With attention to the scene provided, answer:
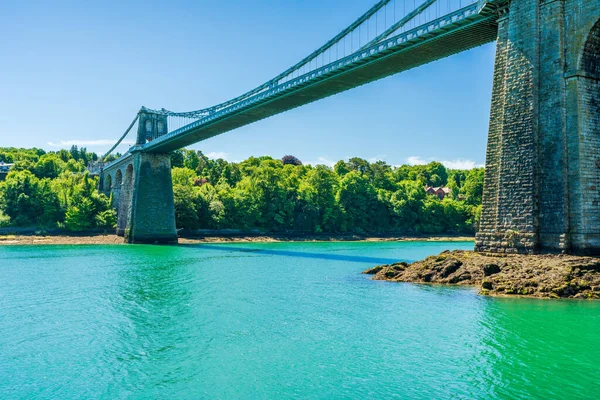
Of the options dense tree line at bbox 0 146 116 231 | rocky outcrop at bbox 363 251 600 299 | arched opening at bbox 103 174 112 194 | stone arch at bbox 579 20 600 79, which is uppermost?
stone arch at bbox 579 20 600 79

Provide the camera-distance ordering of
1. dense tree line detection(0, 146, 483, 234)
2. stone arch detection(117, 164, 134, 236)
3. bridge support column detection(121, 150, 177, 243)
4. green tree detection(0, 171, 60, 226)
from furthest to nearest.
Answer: dense tree line detection(0, 146, 483, 234) < stone arch detection(117, 164, 134, 236) < green tree detection(0, 171, 60, 226) < bridge support column detection(121, 150, 177, 243)

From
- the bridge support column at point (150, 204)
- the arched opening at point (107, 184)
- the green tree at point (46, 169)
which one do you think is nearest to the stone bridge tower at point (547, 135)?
the bridge support column at point (150, 204)

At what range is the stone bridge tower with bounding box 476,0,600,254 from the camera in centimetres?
1534

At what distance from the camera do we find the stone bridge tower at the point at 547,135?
50.3 ft

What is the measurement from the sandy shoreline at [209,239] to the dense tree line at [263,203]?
2.16 meters

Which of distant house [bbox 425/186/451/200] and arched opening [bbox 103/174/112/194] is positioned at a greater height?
distant house [bbox 425/186/451/200]

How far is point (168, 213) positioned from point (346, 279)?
96.6 ft

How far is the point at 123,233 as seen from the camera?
48625mm

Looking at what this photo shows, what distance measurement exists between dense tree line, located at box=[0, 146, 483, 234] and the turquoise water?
3504 centimetres

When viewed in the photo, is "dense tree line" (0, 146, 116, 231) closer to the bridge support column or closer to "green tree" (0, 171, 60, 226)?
"green tree" (0, 171, 60, 226)

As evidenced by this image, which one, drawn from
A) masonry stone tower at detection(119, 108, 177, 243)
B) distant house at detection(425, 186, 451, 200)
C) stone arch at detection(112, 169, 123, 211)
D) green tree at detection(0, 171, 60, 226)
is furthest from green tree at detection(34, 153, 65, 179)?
distant house at detection(425, 186, 451, 200)

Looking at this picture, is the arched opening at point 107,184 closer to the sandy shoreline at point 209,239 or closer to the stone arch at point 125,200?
the stone arch at point 125,200

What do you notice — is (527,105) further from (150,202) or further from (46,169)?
(46,169)

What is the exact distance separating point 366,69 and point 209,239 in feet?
95.7
